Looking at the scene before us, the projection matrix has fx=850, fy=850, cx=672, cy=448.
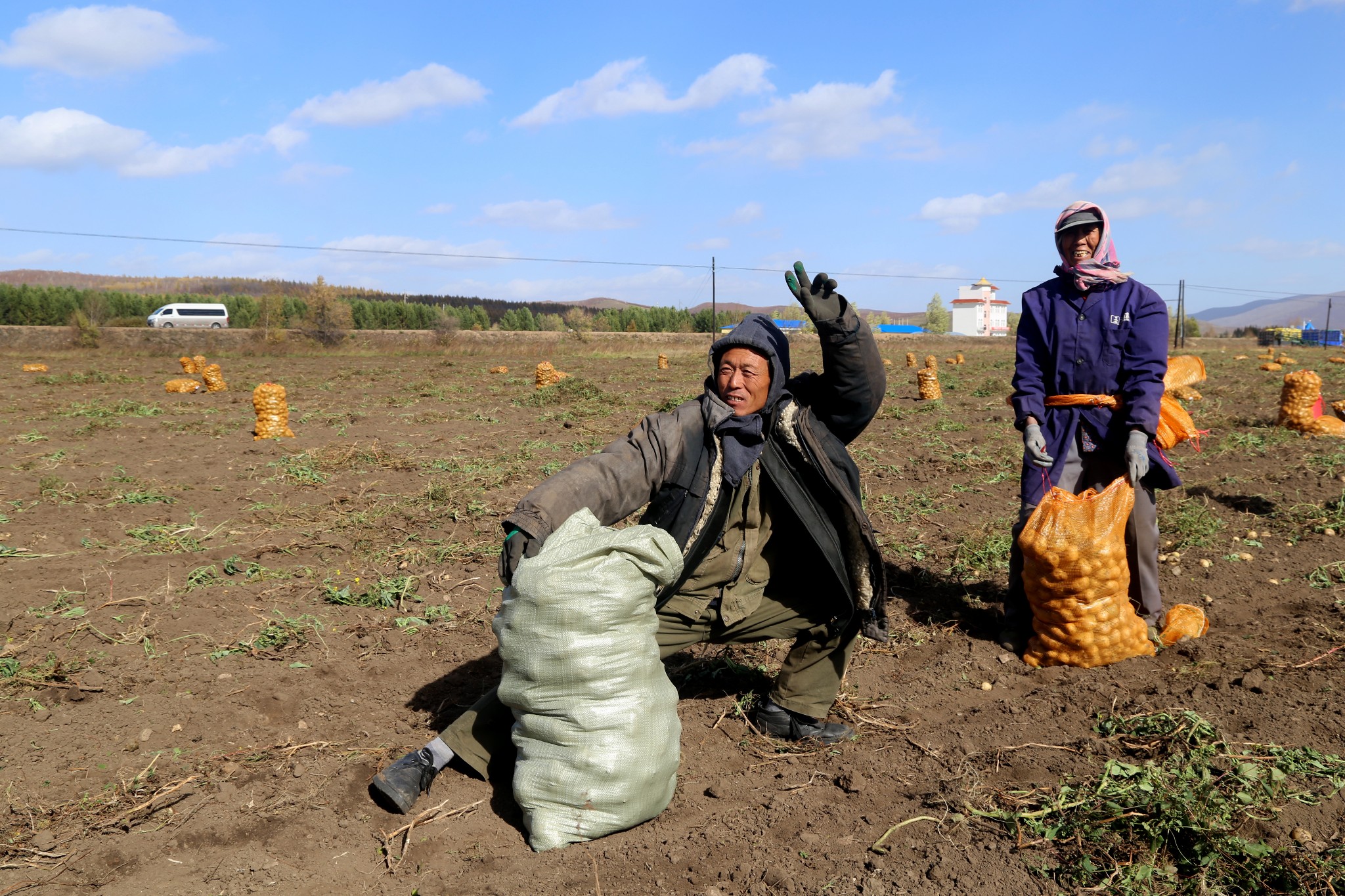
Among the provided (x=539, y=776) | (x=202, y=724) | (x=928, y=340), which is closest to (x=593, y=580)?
(x=539, y=776)

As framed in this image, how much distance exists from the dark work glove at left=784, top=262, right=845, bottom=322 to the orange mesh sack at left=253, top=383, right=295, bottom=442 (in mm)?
7847

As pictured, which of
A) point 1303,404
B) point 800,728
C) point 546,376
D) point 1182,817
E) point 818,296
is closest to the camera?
point 1182,817

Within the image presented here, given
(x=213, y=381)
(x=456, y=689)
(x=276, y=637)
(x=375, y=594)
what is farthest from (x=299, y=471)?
(x=213, y=381)

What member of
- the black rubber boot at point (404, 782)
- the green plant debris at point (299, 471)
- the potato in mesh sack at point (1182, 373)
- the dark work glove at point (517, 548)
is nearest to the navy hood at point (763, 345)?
the dark work glove at point (517, 548)

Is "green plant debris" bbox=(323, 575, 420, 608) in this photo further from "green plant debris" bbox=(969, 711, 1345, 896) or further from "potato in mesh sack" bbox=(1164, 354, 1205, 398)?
"potato in mesh sack" bbox=(1164, 354, 1205, 398)

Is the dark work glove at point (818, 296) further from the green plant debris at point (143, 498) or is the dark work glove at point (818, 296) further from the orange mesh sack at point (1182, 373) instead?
the orange mesh sack at point (1182, 373)

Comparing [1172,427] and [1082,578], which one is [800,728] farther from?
[1172,427]

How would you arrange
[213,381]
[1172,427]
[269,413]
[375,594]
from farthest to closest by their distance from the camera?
[213,381] < [269,413] < [375,594] < [1172,427]

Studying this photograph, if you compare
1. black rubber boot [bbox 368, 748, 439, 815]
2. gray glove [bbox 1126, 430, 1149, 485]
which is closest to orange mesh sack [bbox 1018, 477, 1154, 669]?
gray glove [bbox 1126, 430, 1149, 485]

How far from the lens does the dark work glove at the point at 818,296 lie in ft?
8.30

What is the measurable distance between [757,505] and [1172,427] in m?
2.27

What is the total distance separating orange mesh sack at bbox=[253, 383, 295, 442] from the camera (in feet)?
29.6

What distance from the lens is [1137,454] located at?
339 centimetres

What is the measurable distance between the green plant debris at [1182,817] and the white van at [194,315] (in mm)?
39496
